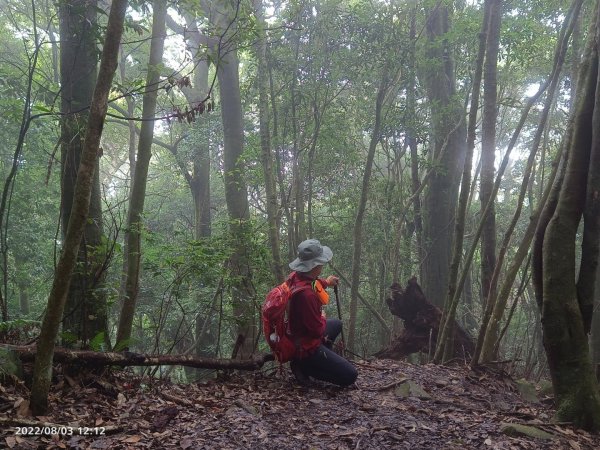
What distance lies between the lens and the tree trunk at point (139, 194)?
18.1 feet

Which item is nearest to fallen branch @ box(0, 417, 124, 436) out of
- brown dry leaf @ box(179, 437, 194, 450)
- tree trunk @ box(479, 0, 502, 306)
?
brown dry leaf @ box(179, 437, 194, 450)

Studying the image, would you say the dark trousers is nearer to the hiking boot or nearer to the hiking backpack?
the hiking boot

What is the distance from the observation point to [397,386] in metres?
5.22

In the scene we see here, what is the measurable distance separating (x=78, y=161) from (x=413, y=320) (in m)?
5.92

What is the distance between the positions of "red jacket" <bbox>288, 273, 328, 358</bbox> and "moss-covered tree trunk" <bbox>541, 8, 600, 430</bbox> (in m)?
2.08

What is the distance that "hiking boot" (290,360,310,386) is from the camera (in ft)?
17.1

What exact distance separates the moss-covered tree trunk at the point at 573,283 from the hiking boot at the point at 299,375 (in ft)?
7.86

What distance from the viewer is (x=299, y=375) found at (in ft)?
17.2

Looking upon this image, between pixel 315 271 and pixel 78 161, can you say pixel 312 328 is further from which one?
pixel 78 161

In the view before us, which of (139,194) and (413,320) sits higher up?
(139,194)

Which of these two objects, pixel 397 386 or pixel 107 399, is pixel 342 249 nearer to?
pixel 397 386

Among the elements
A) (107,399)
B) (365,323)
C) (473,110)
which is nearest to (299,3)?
(473,110)

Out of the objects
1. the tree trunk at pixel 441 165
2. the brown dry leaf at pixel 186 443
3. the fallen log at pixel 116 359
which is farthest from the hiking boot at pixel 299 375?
the tree trunk at pixel 441 165

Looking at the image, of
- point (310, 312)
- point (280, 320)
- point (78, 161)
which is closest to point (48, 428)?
point (280, 320)
